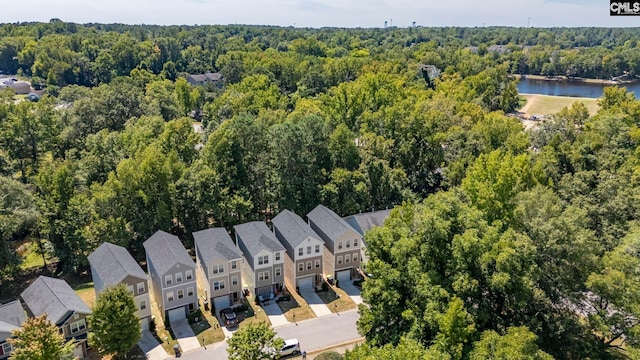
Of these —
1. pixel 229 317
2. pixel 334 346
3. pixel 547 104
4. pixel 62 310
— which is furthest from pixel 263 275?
pixel 547 104

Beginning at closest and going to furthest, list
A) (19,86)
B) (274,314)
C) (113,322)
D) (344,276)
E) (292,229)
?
(113,322) < (274,314) < (292,229) < (344,276) < (19,86)

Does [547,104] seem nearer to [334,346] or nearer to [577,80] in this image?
[577,80]

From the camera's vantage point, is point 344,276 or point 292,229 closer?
point 292,229

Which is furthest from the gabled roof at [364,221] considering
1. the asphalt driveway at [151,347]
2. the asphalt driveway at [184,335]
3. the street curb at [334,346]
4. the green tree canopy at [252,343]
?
the asphalt driveway at [151,347]

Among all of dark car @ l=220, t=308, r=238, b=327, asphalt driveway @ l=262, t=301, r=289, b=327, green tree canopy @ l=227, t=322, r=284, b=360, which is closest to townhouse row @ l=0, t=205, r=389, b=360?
asphalt driveway @ l=262, t=301, r=289, b=327

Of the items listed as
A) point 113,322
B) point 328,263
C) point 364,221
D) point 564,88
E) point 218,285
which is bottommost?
point 328,263

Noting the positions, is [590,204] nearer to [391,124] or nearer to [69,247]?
[391,124]

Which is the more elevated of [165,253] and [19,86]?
[19,86]
